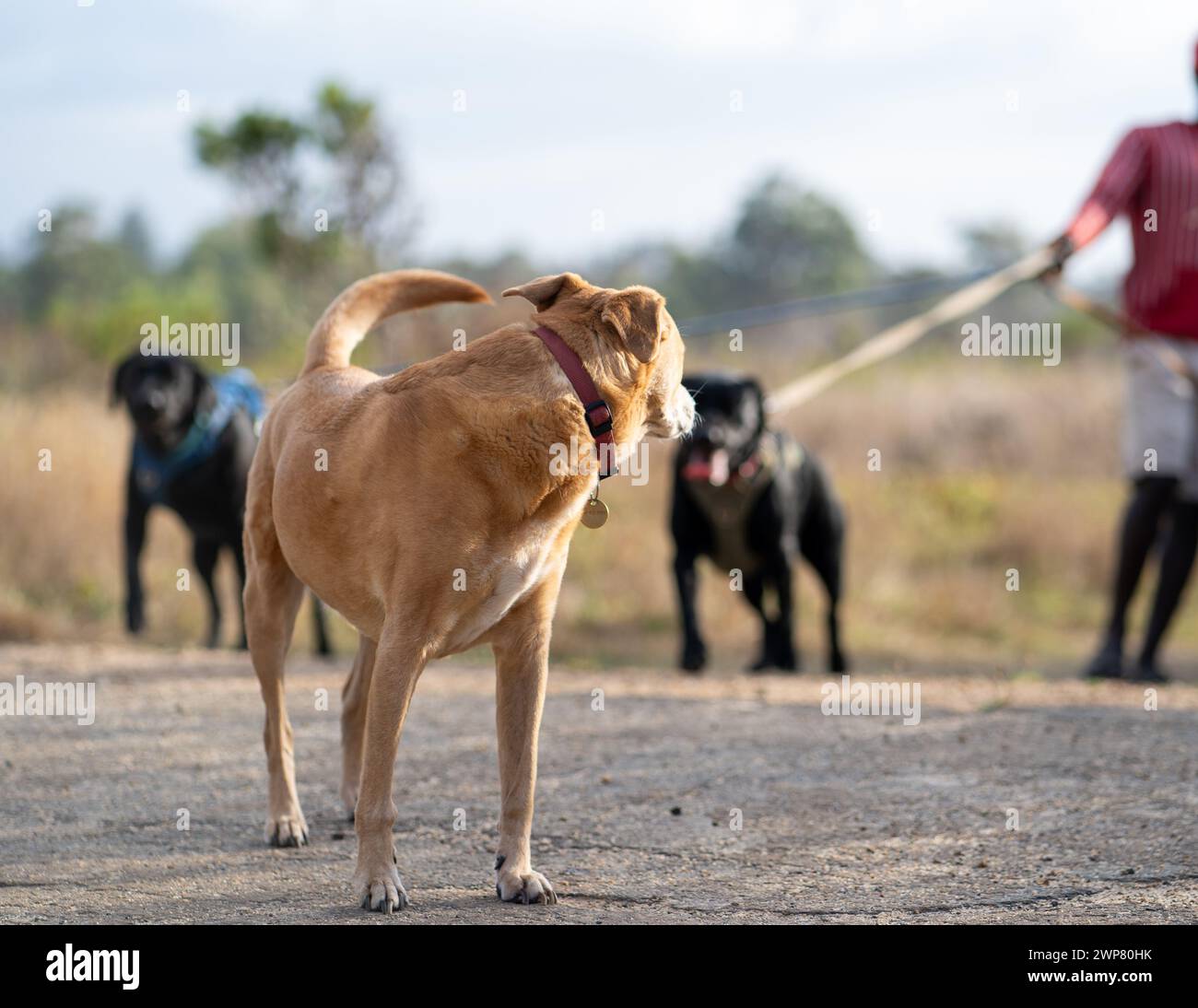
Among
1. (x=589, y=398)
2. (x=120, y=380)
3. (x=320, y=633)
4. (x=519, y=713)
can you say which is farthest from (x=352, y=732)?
(x=120, y=380)

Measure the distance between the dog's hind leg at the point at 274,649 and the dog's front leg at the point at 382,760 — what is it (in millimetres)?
752

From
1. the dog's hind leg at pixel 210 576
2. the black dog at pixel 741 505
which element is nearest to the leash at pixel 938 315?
the black dog at pixel 741 505

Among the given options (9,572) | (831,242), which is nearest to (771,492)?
(9,572)

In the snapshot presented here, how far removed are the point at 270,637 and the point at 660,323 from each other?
60.5 inches

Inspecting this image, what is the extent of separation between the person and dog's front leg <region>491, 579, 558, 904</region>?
440 cm

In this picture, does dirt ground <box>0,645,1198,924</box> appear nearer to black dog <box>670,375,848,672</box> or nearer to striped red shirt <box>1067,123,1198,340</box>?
black dog <box>670,375,848,672</box>

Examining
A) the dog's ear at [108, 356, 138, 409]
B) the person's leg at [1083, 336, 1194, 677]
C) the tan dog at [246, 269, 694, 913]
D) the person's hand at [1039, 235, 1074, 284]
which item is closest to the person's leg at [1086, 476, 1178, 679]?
the person's leg at [1083, 336, 1194, 677]

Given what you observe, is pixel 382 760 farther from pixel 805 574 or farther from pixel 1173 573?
pixel 805 574

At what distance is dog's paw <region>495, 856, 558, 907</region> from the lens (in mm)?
3484

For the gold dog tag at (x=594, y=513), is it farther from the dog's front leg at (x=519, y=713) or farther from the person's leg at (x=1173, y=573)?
the person's leg at (x=1173, y=573)

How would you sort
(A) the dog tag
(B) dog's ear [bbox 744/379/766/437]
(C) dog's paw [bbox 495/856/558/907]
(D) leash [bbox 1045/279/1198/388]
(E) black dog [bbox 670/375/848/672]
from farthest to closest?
(B) dog's ear [bbox 744/379/766/437] → (E) black dog [bbox 670/375/848/672] → (D) leash [bbox 1045/279/1198/388] → (A) the dog tag → (C) dog's paw [bbox 495/856/558/907]

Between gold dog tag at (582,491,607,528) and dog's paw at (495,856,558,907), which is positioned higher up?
gold dog tag at (582,491,607,528)

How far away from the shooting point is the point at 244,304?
37.2 m

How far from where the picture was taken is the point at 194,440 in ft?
26.8
